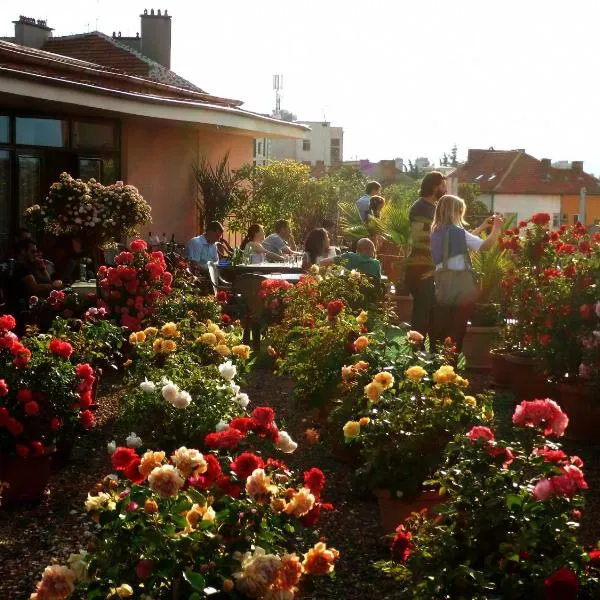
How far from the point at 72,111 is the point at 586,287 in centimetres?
909

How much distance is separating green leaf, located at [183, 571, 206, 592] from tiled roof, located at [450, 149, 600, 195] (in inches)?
3243

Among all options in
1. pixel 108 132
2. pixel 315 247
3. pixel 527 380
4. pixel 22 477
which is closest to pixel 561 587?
pixel 22 477

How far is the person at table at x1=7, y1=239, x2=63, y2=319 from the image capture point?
9641mm

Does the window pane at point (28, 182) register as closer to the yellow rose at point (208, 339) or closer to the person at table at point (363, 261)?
the person at table at point (363, 261)

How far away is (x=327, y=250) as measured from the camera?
12312 millimetres

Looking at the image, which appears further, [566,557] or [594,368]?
[594,368]

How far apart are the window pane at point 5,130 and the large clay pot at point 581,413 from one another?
8757 mm

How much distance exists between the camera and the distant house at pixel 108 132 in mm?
12961

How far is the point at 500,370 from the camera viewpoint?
914 cm

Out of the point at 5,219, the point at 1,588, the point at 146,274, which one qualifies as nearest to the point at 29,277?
the point at 146,274

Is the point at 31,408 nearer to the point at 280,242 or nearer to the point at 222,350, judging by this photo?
the point at 222,350

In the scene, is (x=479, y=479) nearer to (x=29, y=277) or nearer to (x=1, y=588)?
(x=1, y=588)

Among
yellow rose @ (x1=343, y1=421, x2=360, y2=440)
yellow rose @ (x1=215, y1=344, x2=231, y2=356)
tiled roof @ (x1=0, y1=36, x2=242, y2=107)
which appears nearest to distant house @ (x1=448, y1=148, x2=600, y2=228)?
tiled roof @ (x1=0, y1=36, x2=242, y2=107)

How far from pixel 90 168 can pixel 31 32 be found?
16.3 metres
